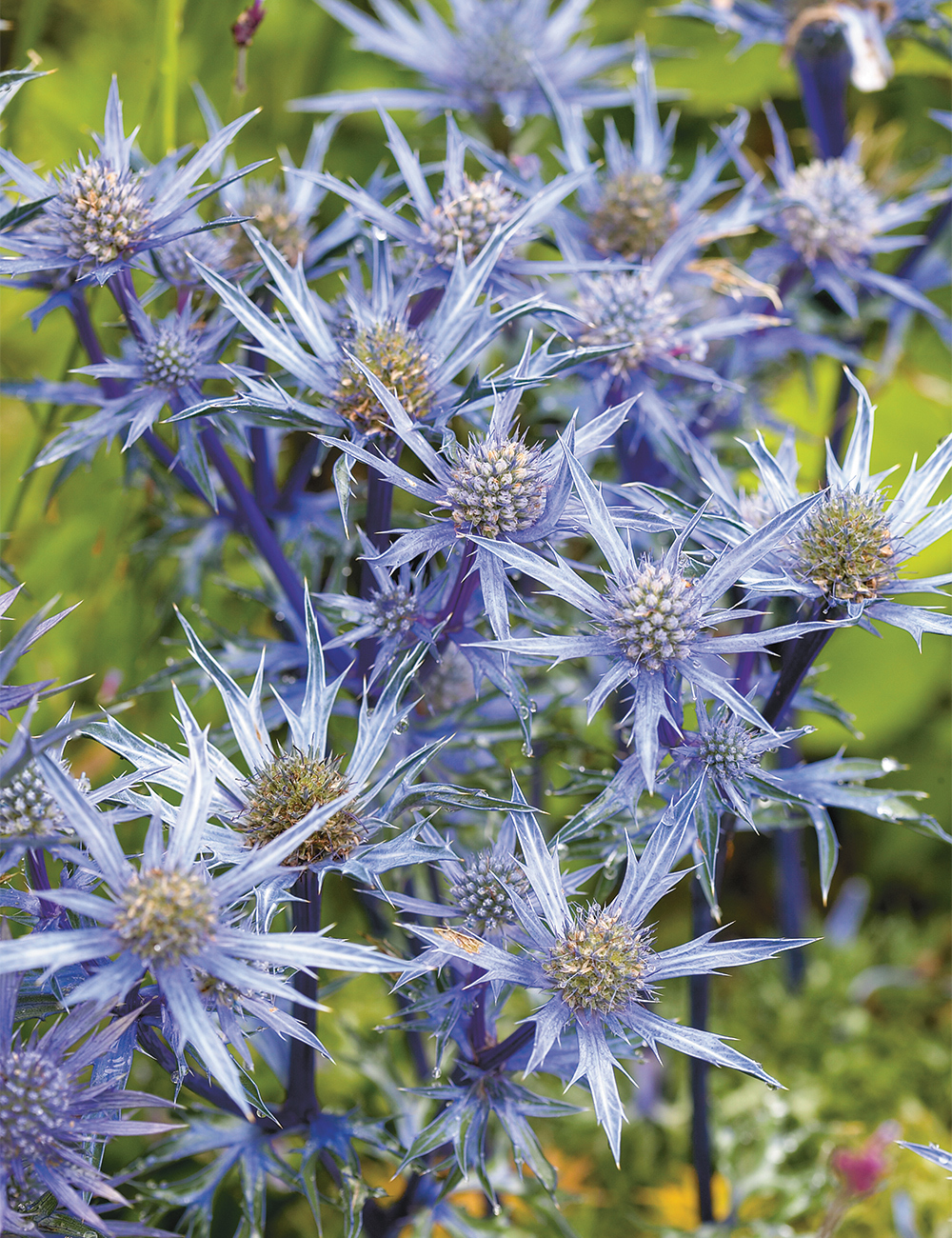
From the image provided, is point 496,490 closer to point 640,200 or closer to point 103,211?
point 103,211

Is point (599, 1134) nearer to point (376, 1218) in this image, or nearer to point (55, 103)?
point (376, 1218)

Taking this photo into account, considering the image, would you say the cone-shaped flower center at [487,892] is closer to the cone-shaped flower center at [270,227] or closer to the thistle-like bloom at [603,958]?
Result: the thistle-like bloom at [603,958]

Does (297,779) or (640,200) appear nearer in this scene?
(297,779)

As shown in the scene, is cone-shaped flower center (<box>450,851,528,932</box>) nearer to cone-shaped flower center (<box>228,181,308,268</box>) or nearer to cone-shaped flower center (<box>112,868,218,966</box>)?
cone-shaped flower center (<box>112,868,218,966</box>)

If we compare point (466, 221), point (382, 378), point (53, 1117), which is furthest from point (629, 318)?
point (53, 1117)

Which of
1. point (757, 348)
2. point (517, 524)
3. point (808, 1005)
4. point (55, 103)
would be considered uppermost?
point (55, 103)

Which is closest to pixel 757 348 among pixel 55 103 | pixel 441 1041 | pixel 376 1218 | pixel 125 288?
pixel 125 288

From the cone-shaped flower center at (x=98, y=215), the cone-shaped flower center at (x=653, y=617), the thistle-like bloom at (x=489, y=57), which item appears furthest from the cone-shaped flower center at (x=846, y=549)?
the thistle-like bloom at (x=489, y=57)
